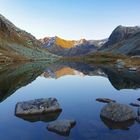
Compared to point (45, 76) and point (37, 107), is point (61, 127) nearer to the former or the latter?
point (37, 107)

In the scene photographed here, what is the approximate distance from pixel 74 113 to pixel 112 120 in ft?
22.8

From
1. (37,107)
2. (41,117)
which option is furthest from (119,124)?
(37,107)

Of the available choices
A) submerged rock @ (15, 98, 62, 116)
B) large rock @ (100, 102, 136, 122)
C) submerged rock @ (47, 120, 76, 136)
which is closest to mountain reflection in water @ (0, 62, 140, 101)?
submerged rock @ (15, 98, 62, 116)

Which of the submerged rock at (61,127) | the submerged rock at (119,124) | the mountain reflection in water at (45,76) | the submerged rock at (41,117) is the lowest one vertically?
the mountain reflection in water at (45,76)

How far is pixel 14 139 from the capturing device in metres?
27.8

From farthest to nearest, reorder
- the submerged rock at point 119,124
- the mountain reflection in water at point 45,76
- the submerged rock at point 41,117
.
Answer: the mountain reflection in water at point 45,76 → the submerged rock at point 41,117 → the submerged rock at point 119,124

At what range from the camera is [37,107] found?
3847cm

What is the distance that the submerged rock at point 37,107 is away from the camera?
3731cm

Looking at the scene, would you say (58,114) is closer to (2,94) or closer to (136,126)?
(136,126)

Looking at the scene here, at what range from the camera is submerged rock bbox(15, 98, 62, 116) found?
3731 centimetres

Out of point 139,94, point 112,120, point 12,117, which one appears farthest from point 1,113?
point 139,94

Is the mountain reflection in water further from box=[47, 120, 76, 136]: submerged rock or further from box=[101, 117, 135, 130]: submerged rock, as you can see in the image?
box=[101, 117, 135, 130]: submerged rock

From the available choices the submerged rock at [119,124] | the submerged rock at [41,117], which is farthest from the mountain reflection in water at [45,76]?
the submerged rock at [119,124]

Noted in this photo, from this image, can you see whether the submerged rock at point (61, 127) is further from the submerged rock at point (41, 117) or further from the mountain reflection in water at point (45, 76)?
the mountain reflection in water at point (45, 76)
